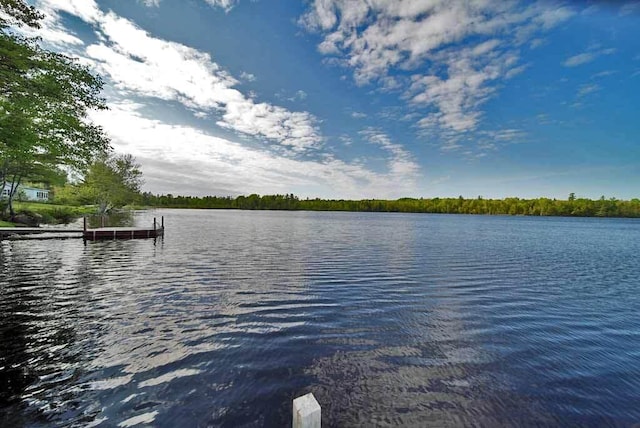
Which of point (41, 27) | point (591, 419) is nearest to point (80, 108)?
point (41, 27)

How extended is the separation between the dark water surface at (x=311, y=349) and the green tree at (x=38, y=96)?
10203 millimetres

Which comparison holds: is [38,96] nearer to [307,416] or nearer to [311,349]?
[311,349]

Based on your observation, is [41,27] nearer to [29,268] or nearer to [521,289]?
[29,268]

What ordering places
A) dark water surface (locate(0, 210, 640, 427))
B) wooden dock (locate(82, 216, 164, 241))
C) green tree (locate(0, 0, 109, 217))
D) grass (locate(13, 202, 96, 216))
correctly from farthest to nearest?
1. grass (locate(13, 202, 96, 216))
2. wooden dock (locate(82, 216, 164, 241))
3. green tree (locate(0, 0, 109, 217))
4. dark water surface (locate(0, 210, 640, 427))

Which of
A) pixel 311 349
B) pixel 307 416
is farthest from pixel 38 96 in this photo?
pixel 307 416

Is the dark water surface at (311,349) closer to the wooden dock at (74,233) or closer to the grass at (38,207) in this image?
the wooden dock at (74,233)

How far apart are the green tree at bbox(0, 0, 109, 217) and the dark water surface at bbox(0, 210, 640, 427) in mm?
10203

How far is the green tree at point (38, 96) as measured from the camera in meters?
20.9

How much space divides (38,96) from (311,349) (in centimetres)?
2782

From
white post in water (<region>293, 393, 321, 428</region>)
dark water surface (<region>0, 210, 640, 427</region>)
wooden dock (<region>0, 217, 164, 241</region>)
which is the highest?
white post in water (<region>293, 393, 321, 428</region>)

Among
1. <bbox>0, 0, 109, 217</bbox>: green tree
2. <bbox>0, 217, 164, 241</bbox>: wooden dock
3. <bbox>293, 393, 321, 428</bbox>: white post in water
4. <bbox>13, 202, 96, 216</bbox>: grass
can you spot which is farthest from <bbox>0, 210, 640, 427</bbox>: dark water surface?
<bbox>13, 202, 96, 216</bbox>: grass

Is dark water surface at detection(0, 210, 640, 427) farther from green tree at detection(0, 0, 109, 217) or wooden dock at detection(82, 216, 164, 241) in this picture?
wooden dock at detection(82, 216, 164, 241)

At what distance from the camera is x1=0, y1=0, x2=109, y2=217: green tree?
20.9 meters

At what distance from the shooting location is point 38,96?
2270 centimetres
